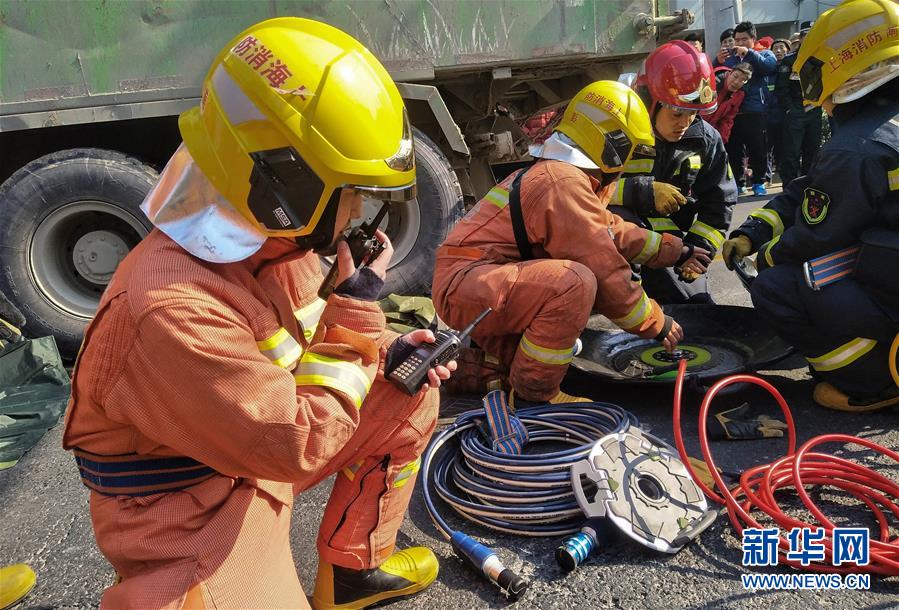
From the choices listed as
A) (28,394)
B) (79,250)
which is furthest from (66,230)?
(28,394)

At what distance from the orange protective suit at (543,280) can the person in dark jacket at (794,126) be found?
636 centimetres

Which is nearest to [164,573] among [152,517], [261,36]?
[152,517]

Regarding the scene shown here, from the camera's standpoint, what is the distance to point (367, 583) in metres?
2.05

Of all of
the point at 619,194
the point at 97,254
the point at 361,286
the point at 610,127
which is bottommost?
the point at 97,254

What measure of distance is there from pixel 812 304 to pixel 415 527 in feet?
6.51

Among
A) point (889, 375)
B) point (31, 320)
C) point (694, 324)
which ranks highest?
point (889, 375)

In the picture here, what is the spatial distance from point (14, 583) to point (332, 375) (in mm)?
1485

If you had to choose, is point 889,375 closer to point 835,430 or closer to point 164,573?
point 835,430

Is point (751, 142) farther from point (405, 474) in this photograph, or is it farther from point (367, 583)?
point (367, 583)

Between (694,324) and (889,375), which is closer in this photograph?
(889,375)

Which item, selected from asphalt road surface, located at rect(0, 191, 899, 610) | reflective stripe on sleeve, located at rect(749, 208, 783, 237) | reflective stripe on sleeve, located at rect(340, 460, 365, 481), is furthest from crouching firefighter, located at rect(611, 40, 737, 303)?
reflective stripe on sleeve, located at rect(340, 460, 365, 481)

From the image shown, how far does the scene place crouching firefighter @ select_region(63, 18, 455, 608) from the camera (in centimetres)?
153

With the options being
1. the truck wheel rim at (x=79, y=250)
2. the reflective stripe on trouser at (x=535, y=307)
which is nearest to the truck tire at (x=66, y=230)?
→ the truck wheel rim at (x=79, y=250)

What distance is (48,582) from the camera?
2.37m
